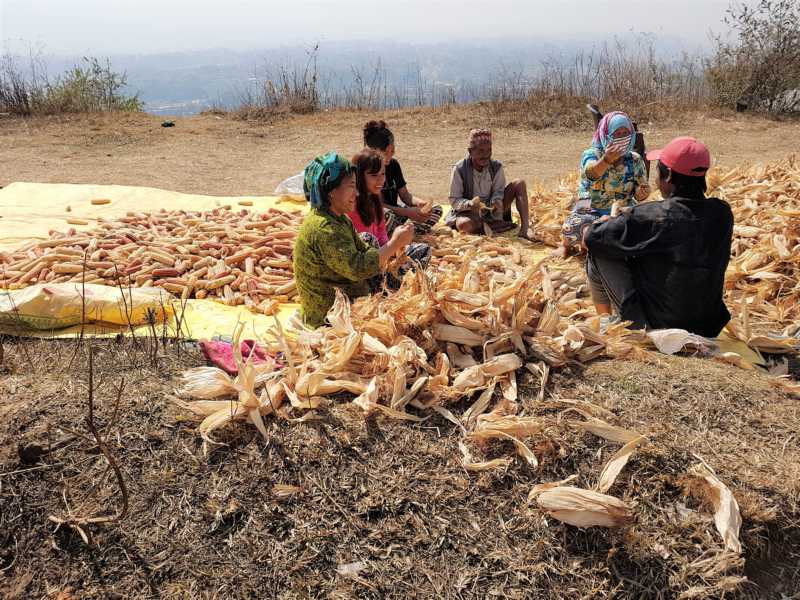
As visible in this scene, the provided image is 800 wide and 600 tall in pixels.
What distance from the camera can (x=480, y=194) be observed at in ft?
17.8

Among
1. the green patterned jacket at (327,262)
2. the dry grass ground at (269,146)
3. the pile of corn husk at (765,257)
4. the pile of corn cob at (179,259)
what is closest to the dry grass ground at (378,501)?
the green patterned jacket at (327,262)

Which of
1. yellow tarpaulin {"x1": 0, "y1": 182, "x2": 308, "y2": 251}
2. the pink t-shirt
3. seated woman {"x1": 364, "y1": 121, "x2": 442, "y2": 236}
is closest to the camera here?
the pink t-shirt

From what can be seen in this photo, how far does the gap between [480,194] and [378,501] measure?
12.6ft

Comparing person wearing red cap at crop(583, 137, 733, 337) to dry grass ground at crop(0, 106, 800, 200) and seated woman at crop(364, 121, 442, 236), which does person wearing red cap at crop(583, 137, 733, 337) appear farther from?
dry grass ground at crop(0, 106, 800, 200)

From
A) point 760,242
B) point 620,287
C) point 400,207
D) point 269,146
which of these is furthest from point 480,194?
point 269,146

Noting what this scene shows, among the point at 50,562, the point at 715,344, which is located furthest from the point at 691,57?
the point at 50,562

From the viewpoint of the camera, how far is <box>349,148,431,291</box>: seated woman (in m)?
3.86

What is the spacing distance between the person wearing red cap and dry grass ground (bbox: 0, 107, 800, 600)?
1.46 ft

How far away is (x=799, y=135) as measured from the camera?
9.98 m

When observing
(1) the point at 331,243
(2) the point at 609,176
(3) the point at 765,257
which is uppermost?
(2) the point at 609,176

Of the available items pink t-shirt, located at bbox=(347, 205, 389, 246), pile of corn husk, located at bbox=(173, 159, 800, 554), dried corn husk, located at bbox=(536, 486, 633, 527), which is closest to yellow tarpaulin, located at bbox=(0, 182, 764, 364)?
pink t-shirt, located at bbox=(347, 205, 389, 246)

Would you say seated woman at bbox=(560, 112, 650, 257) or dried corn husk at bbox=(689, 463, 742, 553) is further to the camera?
seated woman at bbox=(560, 112, 650, 257)

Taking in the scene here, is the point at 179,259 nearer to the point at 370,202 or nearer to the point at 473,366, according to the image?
the point at 370,202

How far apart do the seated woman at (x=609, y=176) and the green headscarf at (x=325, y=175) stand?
207 cm
